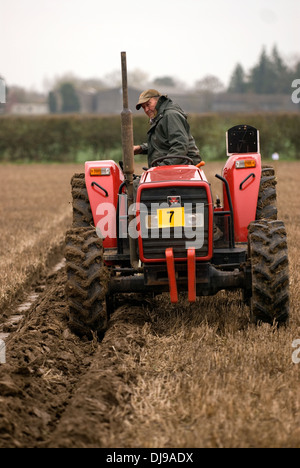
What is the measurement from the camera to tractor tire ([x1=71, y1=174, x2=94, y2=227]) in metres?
7.11

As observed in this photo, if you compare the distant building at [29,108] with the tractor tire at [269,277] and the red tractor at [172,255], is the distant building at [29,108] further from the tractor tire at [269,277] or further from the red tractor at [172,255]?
the tractor tire at [269,277]

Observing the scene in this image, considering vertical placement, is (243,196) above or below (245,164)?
below

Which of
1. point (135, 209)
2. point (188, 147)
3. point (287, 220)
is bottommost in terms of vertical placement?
point (287, 220)

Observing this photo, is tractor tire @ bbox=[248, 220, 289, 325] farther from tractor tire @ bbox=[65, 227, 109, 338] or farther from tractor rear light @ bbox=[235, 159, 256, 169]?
tractor tire @ bbox=[65, 227, 109, 338]

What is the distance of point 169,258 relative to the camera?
593cm

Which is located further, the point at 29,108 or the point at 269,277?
the point at 29,108

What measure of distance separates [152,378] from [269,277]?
154cm

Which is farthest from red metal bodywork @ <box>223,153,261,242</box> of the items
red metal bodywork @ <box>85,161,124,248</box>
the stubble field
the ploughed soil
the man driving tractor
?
the ploughed soil

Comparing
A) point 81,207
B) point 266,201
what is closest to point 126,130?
point 81,207

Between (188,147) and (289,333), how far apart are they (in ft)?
7.26

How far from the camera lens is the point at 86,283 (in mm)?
5988

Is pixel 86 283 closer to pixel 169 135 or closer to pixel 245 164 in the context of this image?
pixel 169 135
